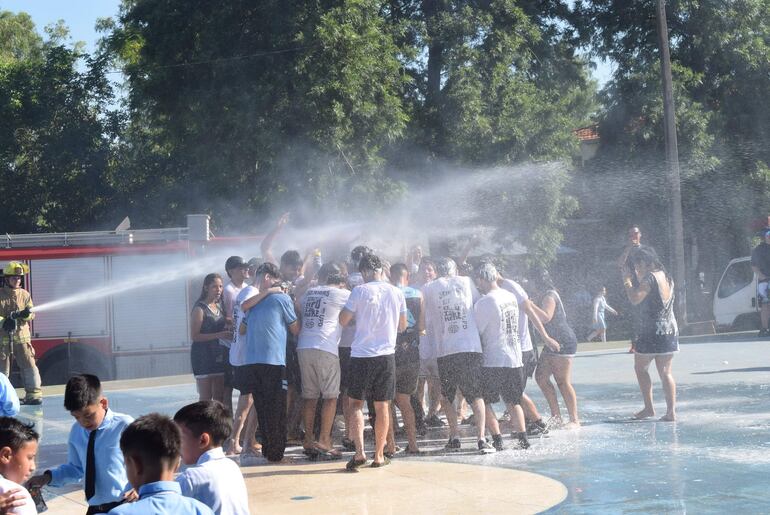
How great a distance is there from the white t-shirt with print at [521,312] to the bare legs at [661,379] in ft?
3.92

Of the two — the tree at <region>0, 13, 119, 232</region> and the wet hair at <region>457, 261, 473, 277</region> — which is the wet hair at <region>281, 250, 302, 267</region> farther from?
the tree at <region>0, 13, 119, 232</region>

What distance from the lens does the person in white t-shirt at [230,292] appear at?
10281mm

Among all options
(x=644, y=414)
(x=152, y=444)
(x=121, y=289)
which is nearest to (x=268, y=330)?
(x=644, y=414)

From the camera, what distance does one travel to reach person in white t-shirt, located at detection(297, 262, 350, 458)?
371 inches

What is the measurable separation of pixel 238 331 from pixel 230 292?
1.10 metres

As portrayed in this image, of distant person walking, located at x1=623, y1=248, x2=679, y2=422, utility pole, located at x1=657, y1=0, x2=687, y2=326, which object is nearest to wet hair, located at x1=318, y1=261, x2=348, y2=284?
distant person walking, located at x1=623, y1=248, x2=679, y2=422

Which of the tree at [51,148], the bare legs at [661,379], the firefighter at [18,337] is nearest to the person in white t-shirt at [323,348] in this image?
the bare legs at [661,379]

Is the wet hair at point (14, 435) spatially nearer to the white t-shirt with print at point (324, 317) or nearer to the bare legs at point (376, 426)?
the bare legs at point (376, 426)

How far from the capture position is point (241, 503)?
13.9ft

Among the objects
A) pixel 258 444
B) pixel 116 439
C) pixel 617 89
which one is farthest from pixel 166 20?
pixel 116 439

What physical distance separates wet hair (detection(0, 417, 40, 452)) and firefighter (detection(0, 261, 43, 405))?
1092 centimetres

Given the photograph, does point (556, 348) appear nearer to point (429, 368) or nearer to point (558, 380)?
point (558, 380)

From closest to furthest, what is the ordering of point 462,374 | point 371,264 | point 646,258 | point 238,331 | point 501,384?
1. point 371,264
2. point 238,331
3. point 462,374
4. point 501,384
5. point 646,258

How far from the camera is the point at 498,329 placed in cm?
983
